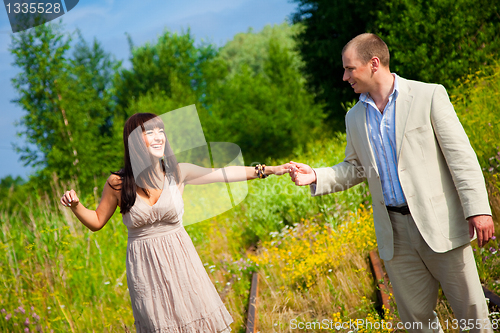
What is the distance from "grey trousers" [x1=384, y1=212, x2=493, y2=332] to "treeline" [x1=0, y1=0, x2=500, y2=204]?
6.30 meters

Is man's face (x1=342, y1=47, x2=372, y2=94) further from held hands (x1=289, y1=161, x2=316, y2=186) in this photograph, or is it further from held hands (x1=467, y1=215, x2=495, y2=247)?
held hands (x1=467, y1=215, x2=495, y2=247)

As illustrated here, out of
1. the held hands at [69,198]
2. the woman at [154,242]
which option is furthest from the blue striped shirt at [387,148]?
the held hands at [69,198]

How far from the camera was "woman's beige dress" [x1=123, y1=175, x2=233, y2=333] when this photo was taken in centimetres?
286

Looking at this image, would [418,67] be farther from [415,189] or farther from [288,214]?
[415,189]

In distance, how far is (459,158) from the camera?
92.8 inches

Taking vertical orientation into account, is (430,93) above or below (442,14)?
below

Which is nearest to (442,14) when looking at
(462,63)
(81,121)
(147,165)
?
(462,63)

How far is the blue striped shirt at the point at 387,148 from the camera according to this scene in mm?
2582

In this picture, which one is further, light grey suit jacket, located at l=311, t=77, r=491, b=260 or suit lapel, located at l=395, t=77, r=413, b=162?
suit lapel, located at l=395, t=77, r=413, b=162

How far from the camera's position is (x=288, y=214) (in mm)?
7094

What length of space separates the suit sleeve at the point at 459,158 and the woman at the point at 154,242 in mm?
1881

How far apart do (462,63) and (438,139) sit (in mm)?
7735

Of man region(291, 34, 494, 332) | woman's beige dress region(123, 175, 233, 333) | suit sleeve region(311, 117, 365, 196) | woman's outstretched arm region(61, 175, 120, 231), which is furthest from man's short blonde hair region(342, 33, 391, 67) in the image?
woman's outstretched arm region(61, 175, 120, 231)

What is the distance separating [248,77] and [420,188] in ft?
71.7
